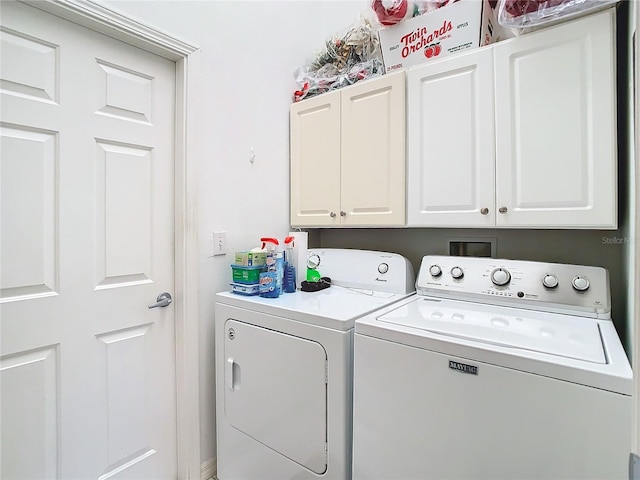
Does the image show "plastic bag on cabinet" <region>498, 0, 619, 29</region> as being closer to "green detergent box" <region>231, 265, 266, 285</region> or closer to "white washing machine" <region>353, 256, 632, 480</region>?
"white washing machine" <region>353, 256, 632, 480</region>

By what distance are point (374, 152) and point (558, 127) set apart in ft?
2.59

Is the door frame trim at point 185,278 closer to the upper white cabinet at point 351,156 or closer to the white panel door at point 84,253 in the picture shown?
the white panel door at point 84,253

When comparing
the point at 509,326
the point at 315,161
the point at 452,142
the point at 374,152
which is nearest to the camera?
the point at 509,326

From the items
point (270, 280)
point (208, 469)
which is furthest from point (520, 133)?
point (208, 469)

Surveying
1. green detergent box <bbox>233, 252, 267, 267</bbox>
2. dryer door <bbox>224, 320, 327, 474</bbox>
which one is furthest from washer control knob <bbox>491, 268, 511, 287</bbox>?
green detergent box <bbox>233, 252, 267, 267</bbox>

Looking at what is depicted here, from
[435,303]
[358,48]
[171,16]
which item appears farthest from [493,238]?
[171,16]

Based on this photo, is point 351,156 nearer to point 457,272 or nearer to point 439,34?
point 439,34

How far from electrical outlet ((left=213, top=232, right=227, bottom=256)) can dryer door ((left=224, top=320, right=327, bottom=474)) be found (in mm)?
391

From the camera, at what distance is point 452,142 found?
1.52 metres

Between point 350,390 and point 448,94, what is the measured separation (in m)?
1.35

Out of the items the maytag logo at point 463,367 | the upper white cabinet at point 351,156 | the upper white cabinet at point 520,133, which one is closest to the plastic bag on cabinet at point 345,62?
the upper white cabinet at point 351,156

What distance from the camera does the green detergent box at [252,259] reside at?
1.62 metres

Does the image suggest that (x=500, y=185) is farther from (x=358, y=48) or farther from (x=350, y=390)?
(x=358, y=48)

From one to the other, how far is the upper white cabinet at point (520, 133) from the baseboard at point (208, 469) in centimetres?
163
